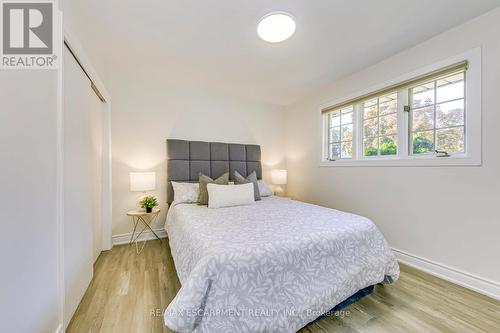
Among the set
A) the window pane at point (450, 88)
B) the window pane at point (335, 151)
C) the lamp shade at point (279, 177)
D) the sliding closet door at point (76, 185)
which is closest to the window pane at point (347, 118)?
the window pane at point (335, 151)

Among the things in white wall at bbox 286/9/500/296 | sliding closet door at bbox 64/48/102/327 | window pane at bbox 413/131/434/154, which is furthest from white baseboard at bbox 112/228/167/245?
window pane at bbox 413/131/434/154

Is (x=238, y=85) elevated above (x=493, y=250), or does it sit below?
above

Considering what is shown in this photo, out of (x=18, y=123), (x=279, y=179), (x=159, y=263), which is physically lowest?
(x=159, y=263)

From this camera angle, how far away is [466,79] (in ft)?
5.87

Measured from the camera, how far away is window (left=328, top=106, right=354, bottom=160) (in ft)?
9.52

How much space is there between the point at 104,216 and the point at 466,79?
421cm

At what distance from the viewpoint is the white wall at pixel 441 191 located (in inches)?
64.9

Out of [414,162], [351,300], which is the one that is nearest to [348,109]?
[414,162]

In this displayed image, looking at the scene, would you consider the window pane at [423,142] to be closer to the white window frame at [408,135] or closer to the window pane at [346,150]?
the white window frame at [408,135]

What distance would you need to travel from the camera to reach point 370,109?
2631 millimetres

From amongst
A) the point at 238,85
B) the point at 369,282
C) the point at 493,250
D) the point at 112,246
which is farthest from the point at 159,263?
the point at 493,250

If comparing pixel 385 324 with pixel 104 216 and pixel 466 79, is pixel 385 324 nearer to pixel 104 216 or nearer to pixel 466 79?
pixel 466 79

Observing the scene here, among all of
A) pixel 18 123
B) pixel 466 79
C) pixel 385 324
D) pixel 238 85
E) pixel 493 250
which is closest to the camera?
pixel 18 123

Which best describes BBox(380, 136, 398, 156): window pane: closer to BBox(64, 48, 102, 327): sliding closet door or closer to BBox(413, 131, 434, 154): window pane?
BBox(413, 131, 434, 154): window pane
